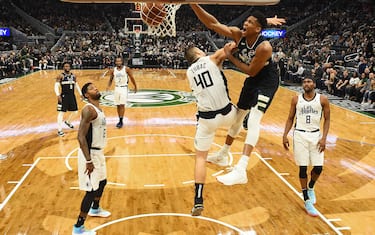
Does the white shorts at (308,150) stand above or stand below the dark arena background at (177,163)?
above

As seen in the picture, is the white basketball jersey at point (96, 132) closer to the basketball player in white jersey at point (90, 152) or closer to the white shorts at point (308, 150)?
the basketball player in white jersey at point (90, 152)

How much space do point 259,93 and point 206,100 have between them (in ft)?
1.96

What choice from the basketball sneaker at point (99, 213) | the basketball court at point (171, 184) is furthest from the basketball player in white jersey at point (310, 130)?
the basketball sneaker at point (99, 213)

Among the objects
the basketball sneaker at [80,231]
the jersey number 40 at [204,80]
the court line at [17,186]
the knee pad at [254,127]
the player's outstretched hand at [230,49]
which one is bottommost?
the court line at [17,186]

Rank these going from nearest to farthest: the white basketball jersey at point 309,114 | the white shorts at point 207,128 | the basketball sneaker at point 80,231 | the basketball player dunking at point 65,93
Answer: the white shorts at point 207,128 < the basketball sneaker at point 80,231 < the white basketball jersey at point 309,114 < the basketball player dunking at point 65,93

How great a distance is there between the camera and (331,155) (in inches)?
335

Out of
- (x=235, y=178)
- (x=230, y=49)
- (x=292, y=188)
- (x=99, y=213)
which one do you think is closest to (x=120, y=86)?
(x=99, y=213)

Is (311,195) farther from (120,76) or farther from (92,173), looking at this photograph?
(120,76)

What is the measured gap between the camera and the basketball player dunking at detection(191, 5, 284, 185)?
13.9 ft

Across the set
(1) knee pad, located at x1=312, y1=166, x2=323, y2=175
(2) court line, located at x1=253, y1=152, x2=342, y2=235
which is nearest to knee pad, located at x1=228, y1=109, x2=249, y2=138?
(1) knee pad, located at x1=312, y1=166, x2=323, y2=175

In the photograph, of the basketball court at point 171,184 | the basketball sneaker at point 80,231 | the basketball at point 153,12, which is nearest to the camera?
the basketball sneaker at point 80,231

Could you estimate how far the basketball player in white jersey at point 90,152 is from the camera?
4934 millimetres

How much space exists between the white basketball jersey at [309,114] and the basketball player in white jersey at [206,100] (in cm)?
152

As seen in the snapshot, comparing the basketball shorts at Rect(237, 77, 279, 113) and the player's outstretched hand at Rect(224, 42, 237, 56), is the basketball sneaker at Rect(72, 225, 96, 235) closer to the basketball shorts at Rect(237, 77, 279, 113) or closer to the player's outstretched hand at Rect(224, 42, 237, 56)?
the basketball shorts at Rect(237, 77, 279, 113)
